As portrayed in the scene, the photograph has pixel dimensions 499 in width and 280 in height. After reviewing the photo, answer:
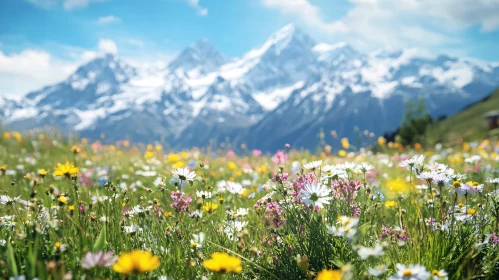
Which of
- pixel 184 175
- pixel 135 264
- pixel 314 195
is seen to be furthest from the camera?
pixel 184 175

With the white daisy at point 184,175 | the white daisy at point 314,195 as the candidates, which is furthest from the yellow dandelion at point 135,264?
the white daisy at point 184,175

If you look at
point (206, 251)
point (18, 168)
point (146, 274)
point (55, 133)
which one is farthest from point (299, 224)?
point (55, 133)

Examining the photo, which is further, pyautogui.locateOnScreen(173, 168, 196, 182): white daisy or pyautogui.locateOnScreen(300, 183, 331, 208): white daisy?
pyautogui.locateOnScreen(173, 168, 196, 182): white daisy

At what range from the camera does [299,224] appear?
2.81 meters

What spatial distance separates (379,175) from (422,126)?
6757cm

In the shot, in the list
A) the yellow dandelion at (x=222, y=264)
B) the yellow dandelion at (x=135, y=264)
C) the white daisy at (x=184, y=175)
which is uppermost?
the white daisy at (x=184, y=175)

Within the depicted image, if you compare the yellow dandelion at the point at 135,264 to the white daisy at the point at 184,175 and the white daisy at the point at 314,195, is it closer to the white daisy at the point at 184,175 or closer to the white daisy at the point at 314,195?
the white daisy at the point at 314,195

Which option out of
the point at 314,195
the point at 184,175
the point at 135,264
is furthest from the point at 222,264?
the point at 184,175

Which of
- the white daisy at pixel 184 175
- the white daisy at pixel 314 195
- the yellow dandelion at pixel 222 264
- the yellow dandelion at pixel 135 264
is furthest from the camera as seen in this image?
the white daisy at pixel 184 175

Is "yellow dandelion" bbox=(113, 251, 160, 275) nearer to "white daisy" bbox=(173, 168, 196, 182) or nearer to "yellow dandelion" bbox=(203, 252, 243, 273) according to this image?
"yellow dandelion" bbox=(203, 252, 243, 273)

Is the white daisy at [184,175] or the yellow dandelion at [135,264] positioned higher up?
the white daisy at [184,175]

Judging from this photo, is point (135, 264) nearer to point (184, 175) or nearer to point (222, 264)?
point (222, 264)

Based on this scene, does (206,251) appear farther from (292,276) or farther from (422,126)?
(422,126)

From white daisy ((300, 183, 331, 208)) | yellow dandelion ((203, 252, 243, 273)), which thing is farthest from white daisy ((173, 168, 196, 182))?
yellow dandelion ((203, 252, 243, 273))
